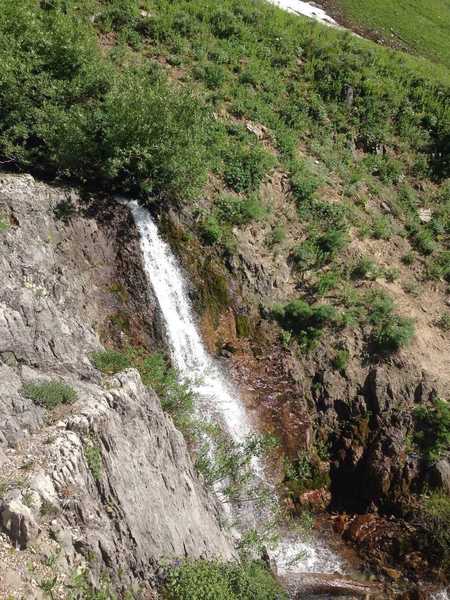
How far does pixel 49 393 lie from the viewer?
10.8 metres

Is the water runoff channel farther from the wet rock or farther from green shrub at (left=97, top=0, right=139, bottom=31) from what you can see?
green shrub at (left=97, top=0, right=139, bottom=31)

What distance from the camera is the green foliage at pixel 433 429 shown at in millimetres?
17391

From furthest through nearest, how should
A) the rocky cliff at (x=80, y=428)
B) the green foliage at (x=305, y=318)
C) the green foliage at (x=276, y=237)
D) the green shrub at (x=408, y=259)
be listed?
the green shrub at (x=408, y=259), the green foliage at (x=276, y=237), the green foliage at (x=305, y=318), the rocky cliff at (x=80, y=428)

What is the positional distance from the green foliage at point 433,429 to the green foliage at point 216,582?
24.6 feet

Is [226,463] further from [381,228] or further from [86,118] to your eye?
[381,228]

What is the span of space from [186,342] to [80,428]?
Result: 7870 mm

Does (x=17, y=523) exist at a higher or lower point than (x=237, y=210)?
lower

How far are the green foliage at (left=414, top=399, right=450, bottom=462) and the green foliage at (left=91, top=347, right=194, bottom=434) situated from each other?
24.1 feet

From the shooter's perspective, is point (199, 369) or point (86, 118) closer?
point (199, 369)

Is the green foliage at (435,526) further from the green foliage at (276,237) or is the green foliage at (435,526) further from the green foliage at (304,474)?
the green foliage at (276,237)

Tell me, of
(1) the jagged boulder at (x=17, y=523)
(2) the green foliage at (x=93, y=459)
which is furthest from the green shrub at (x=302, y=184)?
(1) the jagged boulder at (x=17, y=523)

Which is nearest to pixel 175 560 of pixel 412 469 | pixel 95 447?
pixel 95 447

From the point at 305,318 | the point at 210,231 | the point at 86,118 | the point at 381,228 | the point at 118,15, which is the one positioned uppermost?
the point at 118,15

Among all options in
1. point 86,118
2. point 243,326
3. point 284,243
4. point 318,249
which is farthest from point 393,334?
point 86,118
